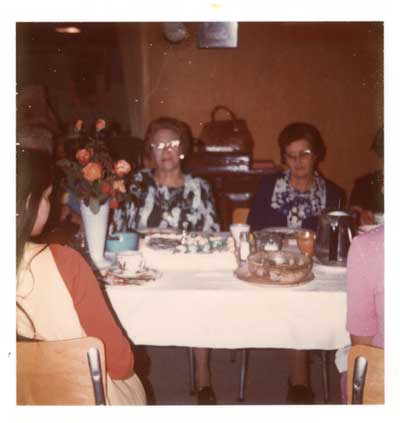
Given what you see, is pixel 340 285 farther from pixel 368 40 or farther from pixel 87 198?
pixel 87 198

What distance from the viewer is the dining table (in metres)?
1.17

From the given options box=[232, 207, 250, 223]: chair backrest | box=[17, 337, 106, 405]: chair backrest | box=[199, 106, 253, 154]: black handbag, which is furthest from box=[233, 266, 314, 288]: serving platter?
box=[199, 106, 253, 154]: black handbag

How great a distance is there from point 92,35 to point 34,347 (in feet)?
12.2

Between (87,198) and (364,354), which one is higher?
(87,198)

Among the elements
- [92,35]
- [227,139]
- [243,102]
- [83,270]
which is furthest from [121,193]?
[92,35]

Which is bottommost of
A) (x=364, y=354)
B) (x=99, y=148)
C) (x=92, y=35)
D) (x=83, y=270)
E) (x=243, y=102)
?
(x=364, y=354)

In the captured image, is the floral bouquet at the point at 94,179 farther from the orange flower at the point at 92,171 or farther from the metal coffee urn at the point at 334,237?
the metal coffee urn at the point at 334,237

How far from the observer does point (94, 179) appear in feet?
4.46

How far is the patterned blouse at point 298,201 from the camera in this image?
215 cm

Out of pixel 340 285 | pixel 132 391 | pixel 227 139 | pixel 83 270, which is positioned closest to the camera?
pixel 83 270

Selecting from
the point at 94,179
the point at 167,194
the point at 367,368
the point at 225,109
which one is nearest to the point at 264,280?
the point at 367,368

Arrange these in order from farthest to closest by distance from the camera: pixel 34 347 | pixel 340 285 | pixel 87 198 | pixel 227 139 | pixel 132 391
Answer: pixel 227 139, pixel 87 198, pixel 340 285, pixel 132 391, pixel 34 347

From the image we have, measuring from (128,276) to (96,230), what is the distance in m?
0.20
